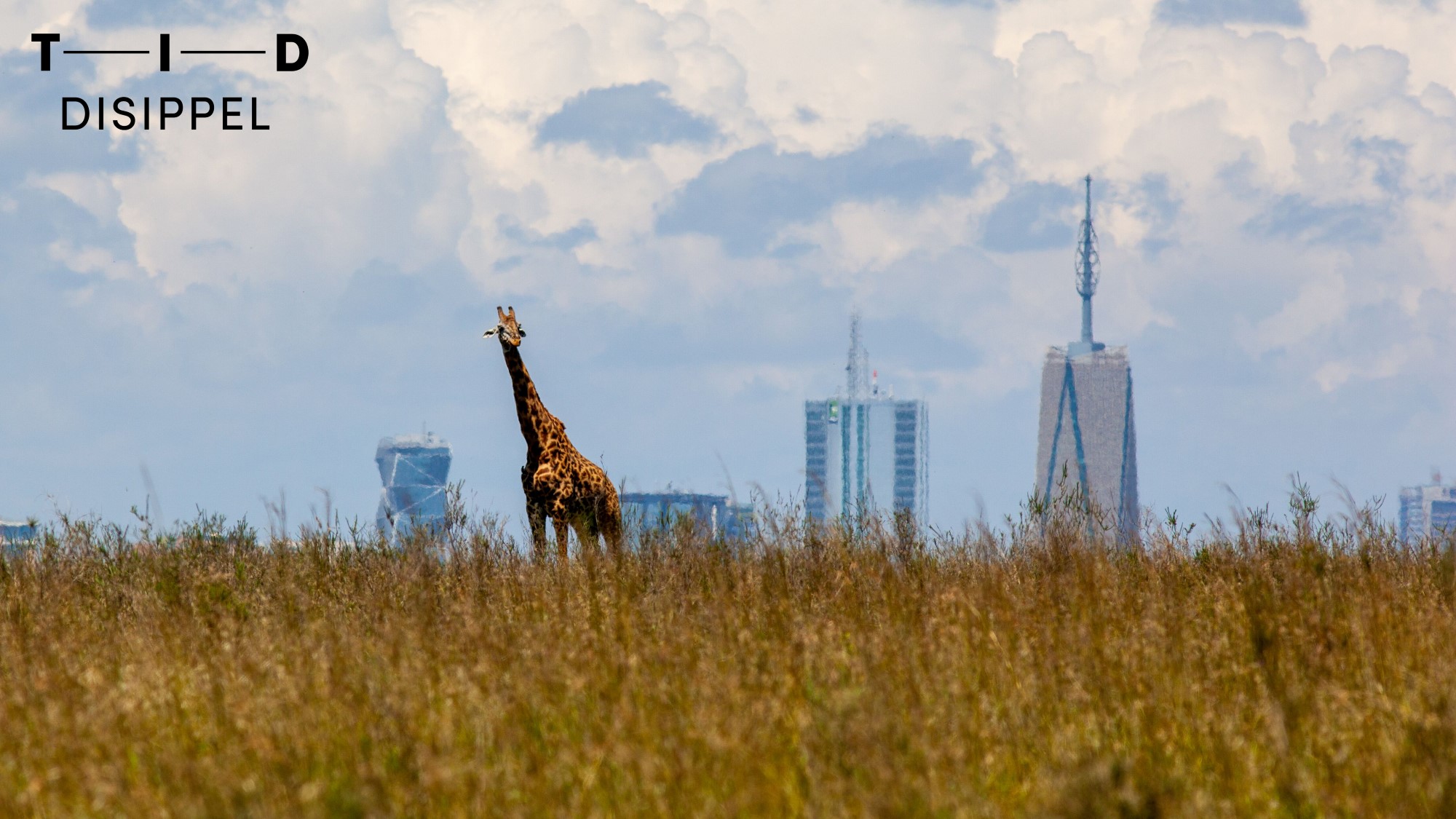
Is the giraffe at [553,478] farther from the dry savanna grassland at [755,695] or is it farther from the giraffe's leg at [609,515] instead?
the dry savanna grassland at [755,695]

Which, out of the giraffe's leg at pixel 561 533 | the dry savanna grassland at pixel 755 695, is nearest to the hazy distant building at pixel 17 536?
the dry savanna grassland at pixel 755 695

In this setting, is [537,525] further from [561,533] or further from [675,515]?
[675,515]

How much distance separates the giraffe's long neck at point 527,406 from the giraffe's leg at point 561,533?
0.75 metres

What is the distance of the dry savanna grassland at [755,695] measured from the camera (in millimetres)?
4922

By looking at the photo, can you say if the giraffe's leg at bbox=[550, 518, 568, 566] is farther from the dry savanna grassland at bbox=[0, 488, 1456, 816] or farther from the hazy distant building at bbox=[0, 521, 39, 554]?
the hazy distant building at bbox=[0, 521, 39, 554]

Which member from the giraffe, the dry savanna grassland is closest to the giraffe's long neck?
the giraffe

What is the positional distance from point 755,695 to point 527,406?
288 inches

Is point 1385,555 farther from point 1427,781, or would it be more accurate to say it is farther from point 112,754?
point 112,754

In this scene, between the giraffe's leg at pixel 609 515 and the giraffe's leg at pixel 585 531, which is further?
the giraffe's leg at pixel 609 515

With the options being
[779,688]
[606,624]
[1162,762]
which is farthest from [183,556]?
[1162,762]

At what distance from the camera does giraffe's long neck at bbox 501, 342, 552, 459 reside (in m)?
13.0

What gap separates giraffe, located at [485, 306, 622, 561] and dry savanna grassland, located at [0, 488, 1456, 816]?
2.06 m

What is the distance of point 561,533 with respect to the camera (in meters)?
12.4

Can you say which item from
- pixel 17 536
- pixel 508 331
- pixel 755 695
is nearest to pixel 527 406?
Result: pixel 508 331
